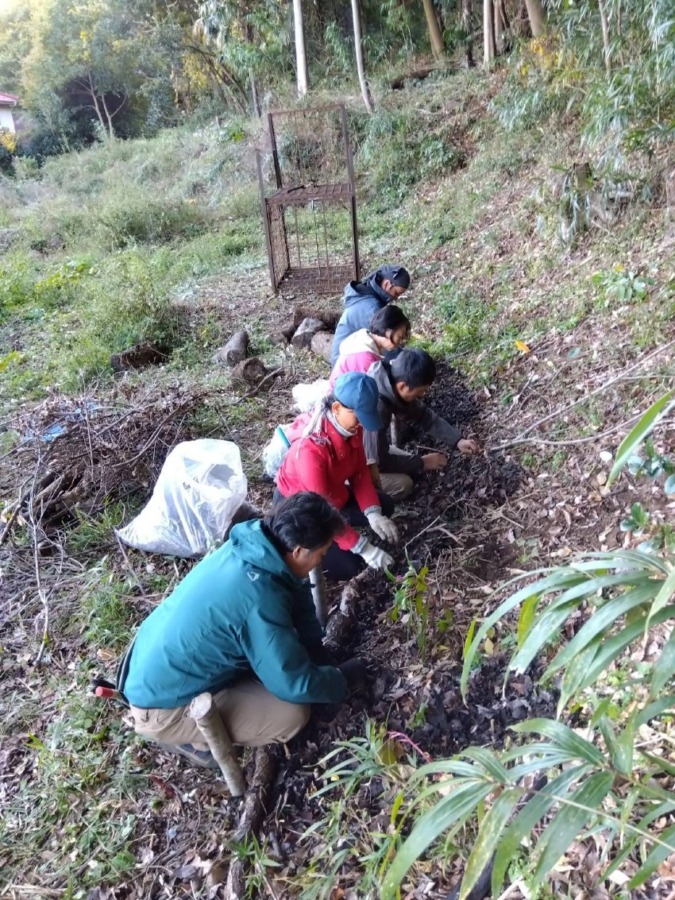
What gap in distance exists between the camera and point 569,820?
2.89ft

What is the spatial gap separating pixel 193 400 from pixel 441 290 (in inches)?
111

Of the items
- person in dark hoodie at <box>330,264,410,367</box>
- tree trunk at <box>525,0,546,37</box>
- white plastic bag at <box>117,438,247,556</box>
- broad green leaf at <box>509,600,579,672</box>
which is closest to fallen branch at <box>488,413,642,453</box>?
person in dark hoodie at <box>330,264,410,367</box>

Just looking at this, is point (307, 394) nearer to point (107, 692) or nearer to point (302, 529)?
point (302, 529)

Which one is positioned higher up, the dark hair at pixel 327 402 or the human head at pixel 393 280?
the human head at pixel 393 280

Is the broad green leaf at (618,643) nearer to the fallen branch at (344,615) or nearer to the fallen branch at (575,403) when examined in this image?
the fallen branch at (344,615)

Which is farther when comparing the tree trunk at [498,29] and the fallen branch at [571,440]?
the tree trunk at [498,29]

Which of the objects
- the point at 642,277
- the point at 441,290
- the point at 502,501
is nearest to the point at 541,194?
the point at 441,290

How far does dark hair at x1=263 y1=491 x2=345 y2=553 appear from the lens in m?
1.96

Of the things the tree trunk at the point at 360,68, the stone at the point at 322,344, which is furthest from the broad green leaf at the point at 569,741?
the tree trunk at the point at 360,68

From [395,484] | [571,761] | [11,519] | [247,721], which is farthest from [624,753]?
[11,519]

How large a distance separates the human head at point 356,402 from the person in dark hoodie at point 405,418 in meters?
0.18

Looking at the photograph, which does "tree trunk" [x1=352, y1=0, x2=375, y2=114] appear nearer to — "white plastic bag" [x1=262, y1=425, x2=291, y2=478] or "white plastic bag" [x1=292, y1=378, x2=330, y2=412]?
"white plastic bag" [x1=292, y1=378, x2=330, y2=412]

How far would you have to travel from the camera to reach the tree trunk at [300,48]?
13.3 meters

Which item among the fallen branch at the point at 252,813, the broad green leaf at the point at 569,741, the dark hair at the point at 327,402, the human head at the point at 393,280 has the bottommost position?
the fallen branch at the point at 252,813
